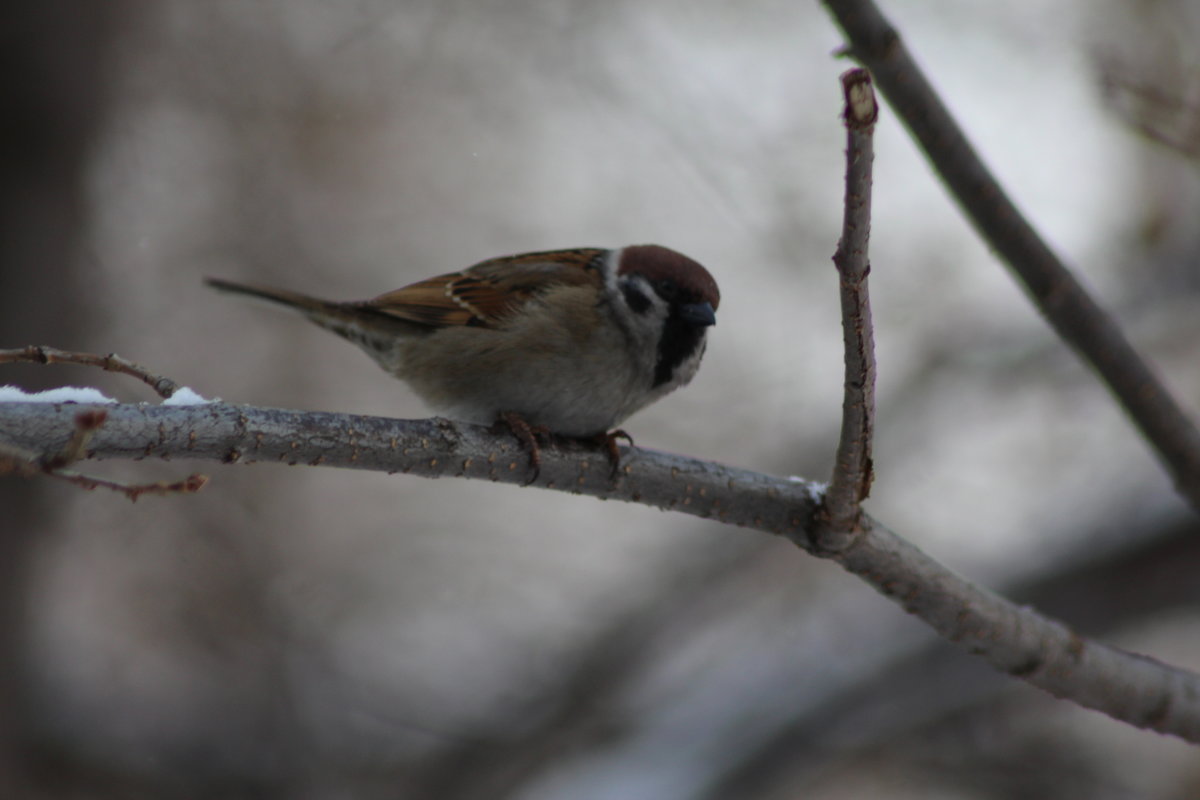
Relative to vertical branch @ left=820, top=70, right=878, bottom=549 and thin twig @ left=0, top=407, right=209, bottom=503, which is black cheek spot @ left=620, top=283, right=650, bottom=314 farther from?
thin twig @ left=0, top=407, right=209, bottom=503

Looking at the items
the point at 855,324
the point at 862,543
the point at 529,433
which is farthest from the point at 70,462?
the point at 862,543

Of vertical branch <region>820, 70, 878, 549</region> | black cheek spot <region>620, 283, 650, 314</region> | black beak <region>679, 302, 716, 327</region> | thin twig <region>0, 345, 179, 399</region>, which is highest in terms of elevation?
black cheek spot <region>620, 283, 650, 314</region>

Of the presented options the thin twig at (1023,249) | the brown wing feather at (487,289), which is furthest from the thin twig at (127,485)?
the brown wing feather at (487,289)

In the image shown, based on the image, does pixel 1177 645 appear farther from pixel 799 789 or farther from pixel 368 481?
pixel 368 481

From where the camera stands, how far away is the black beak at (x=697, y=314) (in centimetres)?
267

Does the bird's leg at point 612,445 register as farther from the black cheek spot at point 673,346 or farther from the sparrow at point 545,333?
the black cheek spot at point 673,346

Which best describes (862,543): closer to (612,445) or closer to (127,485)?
(612,445)

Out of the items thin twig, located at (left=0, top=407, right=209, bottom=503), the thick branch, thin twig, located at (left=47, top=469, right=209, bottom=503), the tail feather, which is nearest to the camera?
thin twig, located at (left=0, top=407, right=209, bottom=503)

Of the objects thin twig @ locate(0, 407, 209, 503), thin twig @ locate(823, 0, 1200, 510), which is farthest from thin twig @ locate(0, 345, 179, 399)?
thin twig @ locate(823, 0, 1200, 510)

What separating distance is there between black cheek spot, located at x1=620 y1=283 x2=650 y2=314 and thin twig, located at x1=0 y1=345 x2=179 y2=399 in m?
1.40

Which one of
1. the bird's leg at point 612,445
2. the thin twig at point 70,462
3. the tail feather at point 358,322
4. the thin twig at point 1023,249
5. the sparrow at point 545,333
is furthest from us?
the tail feather at point 358,322

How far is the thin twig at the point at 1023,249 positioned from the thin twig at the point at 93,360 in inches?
45.2

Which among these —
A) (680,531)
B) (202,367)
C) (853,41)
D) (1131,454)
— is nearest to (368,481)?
(202,367)

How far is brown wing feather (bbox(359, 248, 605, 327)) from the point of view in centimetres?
280
